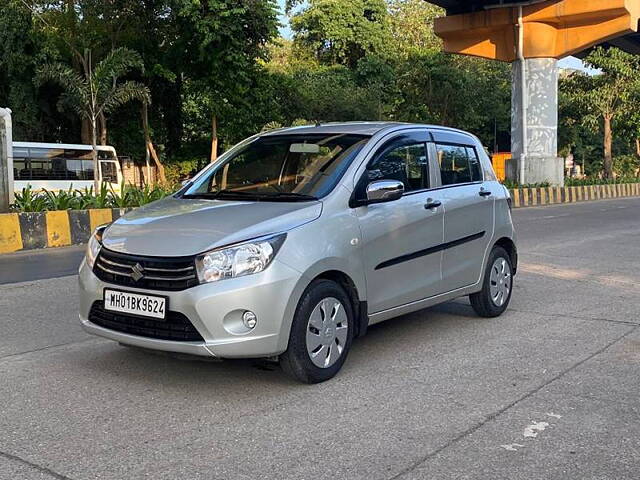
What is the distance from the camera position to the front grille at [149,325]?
13.1 feet

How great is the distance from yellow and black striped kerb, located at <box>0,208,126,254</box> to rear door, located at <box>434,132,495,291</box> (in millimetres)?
7488

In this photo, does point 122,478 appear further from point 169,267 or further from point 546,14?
point 546,14

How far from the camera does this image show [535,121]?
25.1 meters

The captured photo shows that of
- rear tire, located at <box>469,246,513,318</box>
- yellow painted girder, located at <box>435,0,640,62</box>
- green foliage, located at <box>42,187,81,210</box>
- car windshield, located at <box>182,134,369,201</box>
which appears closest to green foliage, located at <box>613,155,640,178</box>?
yellow painted girder, located at <box>435,0,640,62</box>

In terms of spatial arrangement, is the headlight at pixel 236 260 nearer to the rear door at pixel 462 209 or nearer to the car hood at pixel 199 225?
the car hood at pixel 199 225

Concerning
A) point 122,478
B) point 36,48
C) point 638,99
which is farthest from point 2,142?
point 638,99

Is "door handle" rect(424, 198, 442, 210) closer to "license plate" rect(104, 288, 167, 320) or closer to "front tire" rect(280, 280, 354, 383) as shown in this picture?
"front tire" rect(280, 280, 354, 383)

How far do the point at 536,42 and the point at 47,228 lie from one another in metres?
19.0

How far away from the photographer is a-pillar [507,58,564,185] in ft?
81.9

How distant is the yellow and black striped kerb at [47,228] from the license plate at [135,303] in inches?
288

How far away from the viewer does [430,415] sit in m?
3.87

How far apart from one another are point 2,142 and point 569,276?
912 cm

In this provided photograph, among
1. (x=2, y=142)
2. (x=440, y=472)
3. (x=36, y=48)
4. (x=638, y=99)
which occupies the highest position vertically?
(x=36, y=48)

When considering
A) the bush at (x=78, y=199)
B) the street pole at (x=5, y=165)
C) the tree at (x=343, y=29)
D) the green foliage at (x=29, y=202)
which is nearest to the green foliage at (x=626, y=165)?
the tree at (x=343, y=29)
